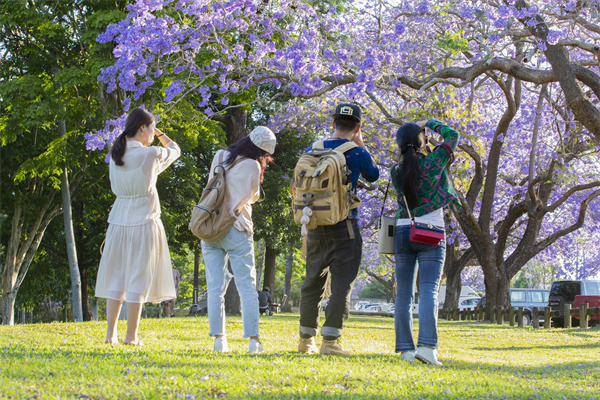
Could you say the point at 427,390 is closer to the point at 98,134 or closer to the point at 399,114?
the point at 98,134

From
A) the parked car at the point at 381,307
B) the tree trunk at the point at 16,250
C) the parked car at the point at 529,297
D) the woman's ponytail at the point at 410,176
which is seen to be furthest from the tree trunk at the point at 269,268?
the woman's ponytail at the point at 410,176

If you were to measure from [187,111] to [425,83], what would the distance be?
24.5ft

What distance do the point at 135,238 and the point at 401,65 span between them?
10114mm

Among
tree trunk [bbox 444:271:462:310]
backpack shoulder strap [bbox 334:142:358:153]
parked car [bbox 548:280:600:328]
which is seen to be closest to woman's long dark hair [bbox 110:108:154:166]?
backpack shoulder strap [bbox 334:142:358:153]

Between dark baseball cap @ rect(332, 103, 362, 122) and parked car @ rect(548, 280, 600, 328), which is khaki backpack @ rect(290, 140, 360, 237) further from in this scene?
parked car @ rect(548, 280, 600, 328)

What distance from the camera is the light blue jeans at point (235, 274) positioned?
598cm

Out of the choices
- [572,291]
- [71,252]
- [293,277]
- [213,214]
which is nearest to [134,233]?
[213,214]

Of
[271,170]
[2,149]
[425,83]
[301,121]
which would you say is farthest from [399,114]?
[2,149]

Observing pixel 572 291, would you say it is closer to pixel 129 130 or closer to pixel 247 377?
pixel 129 130

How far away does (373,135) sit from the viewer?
19516 millimetres

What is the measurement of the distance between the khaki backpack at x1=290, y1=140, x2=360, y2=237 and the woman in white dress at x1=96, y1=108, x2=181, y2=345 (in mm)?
1405

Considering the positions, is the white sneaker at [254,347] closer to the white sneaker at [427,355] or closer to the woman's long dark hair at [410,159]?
the white sneaker at [427,355]

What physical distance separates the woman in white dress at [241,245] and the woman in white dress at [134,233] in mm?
553

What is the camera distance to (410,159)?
19.9ft
